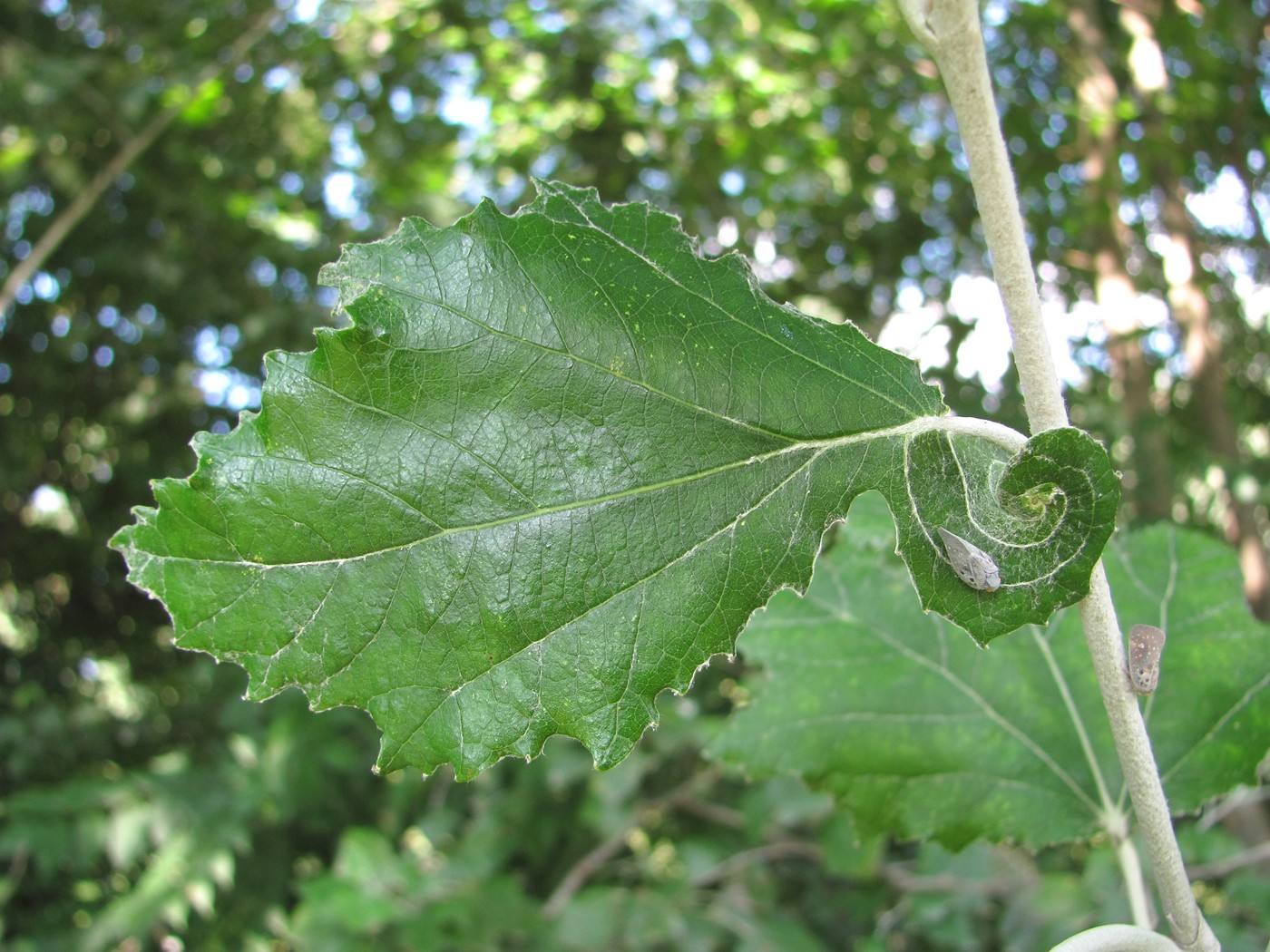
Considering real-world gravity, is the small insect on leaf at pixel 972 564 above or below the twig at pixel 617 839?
above

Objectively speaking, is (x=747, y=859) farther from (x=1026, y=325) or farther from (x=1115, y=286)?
(x=1115, y=286)

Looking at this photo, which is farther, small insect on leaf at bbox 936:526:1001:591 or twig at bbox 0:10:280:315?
twig at bbox 0:10:280:315

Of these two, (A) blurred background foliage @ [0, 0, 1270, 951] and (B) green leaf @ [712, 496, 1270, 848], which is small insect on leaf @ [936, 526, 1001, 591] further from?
(A) blurred background foliage @ [0, 0, 1270, 951]

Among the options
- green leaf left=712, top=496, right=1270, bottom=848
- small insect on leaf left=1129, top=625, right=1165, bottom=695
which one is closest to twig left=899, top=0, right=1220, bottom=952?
small insect on leaf left=1129, top=625, right=1165, bottom=695

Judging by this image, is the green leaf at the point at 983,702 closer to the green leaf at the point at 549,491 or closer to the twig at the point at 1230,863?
the green leaf at the point at 549,491

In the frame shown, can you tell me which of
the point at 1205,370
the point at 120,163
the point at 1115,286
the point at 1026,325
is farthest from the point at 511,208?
the point at 1026,325

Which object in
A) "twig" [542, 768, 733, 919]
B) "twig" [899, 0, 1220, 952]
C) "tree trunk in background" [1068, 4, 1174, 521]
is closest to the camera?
"twig" [899, 0, 1220, 952]

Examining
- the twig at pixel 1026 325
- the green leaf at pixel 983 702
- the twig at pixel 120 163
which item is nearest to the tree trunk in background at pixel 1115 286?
the green leaf at pixel 983 702
